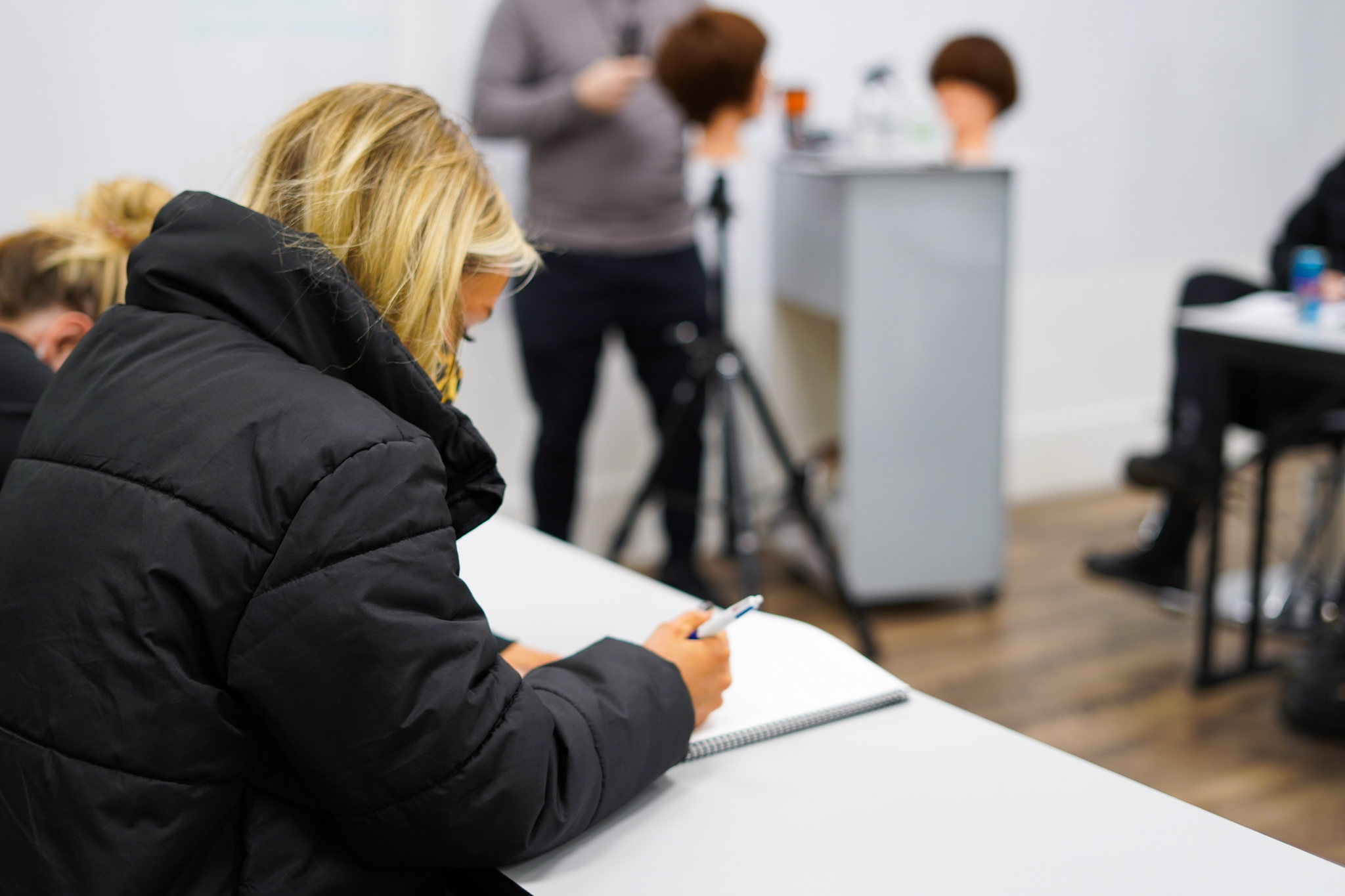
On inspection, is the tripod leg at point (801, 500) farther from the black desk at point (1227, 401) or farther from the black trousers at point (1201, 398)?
the black trousers at point (1201, 398)

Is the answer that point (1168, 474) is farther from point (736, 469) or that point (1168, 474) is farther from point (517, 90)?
point (517, 90)

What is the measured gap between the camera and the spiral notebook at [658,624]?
3.31 feet

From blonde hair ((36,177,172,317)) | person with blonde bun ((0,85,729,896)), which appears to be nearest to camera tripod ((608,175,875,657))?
blonde hair ((36,177,172,317))

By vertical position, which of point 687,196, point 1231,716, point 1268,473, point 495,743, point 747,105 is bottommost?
point 1231,716

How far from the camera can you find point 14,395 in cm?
121

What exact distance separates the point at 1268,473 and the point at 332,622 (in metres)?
2.34

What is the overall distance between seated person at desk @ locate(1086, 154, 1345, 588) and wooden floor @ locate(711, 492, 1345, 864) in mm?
114

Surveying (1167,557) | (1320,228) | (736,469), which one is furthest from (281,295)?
(1320,228)

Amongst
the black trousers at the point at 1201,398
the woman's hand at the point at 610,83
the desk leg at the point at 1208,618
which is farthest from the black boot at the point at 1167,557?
the woman's hand at the point at 610,83

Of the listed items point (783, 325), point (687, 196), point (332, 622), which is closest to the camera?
point (332, 622)

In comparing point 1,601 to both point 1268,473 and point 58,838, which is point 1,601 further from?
point 1268,473

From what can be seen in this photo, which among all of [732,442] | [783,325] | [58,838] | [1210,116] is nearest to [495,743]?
[58,838]

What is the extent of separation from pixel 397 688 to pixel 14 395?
707mm

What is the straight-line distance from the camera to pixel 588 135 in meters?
2.72
